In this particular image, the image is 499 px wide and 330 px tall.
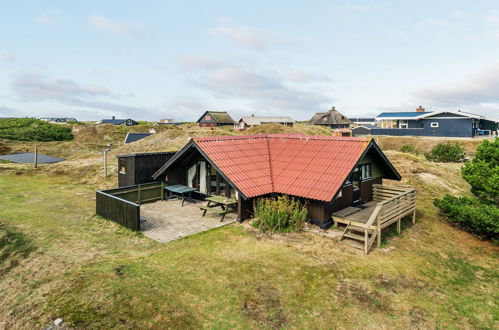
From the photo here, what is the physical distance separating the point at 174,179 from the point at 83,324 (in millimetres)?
12686

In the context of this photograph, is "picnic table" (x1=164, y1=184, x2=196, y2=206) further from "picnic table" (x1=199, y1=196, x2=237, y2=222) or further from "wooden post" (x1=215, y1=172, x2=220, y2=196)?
"picnic table" (x1=199, y1=196, x2=237, y2=222)

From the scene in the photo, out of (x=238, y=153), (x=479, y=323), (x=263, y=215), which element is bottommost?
(x=479, y=323)

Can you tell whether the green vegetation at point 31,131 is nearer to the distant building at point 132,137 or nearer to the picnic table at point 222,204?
the distant building at point 132,137

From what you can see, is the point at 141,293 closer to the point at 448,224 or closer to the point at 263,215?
the point at 263,215

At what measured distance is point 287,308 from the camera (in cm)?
820

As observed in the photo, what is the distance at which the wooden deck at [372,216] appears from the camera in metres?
12.1

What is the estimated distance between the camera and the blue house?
48.0m

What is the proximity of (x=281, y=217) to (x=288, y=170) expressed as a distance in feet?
10.3

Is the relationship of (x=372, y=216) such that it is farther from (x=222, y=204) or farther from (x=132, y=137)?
(x=132, y=137)

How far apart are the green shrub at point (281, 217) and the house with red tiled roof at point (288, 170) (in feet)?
2.22

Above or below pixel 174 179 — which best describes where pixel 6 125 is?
above

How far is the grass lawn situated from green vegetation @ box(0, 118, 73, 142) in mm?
62736

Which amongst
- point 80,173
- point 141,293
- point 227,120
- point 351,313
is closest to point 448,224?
point 351,313

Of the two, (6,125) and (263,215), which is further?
(6,125)
